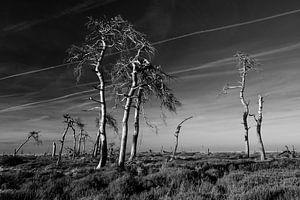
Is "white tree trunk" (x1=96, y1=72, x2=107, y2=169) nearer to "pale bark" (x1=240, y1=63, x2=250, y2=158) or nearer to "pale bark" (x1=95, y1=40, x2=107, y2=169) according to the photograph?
"pale bark" (x1=95, y1=40, x2=107, y2=169)

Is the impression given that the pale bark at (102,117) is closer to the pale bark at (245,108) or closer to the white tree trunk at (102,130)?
the white tree trunk at (102,130)

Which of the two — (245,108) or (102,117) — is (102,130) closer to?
(102,117)

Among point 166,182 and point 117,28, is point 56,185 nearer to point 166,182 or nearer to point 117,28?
point 166,182

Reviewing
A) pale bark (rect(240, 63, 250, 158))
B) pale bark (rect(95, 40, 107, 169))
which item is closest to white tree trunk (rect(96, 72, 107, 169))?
pale bark (rect(95, 40, 107, 169))

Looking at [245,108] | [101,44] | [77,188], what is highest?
[101,44]

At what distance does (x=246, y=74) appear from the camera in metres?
31.6

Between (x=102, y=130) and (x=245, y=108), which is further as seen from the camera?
(x=245, y=108)

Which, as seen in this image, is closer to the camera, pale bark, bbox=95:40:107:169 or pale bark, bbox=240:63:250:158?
pale bark, bbox=95:40:107:169

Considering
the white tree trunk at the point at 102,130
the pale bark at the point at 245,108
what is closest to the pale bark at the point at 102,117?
the white tree trunk at the point at 102,130

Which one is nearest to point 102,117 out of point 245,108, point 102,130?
point 102,130

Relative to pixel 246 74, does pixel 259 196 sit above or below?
below

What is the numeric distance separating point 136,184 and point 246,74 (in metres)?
24.9

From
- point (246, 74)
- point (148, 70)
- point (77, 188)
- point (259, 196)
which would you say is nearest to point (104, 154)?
point (148, 70)

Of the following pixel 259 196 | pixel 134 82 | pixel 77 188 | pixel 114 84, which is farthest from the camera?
pixel 114 84
